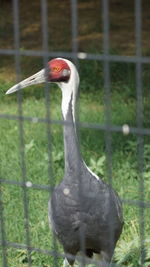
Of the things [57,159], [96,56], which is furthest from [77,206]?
[96,56]

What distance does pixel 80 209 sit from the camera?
3055mm

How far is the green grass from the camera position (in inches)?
143

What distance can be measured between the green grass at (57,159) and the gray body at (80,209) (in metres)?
A: 0.22

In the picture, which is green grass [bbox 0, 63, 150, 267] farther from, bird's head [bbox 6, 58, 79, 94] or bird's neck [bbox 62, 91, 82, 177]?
bird's neck [bbox 62, 91, 82, 177]

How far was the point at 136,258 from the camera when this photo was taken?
3.37 m

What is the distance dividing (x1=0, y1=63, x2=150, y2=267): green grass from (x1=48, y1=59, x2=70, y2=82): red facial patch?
0.76 feet

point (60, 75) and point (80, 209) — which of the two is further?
point (60, 75)

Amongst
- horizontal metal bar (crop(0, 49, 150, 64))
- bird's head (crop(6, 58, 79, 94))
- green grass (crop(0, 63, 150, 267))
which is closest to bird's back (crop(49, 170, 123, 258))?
green grass (crop(0, 63, 150, 267))

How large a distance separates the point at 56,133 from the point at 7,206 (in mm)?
1074

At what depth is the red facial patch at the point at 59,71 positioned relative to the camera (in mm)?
3359

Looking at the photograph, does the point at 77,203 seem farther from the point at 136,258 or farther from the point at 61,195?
the point at 136,258

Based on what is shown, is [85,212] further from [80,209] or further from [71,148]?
[71,148]

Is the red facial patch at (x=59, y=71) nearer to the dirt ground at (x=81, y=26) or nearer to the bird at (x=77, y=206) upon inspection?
the bird at (x=77, y=206)

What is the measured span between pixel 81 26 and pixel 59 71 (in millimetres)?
4589
